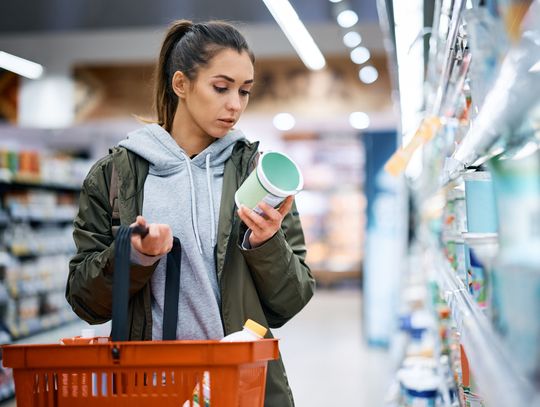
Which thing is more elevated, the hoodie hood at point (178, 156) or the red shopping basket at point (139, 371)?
the hoodie hood at point (178, 156)

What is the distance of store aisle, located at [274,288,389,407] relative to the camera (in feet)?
19.0

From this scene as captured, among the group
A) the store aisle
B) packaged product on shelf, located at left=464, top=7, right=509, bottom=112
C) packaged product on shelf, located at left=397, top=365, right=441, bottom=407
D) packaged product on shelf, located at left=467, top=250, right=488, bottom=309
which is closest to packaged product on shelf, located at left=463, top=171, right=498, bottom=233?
packaged product on shelf, located at left=467, top=250, right=488, bottom=309

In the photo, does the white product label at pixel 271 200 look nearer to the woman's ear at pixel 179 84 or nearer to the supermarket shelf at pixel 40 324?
the woman's ear at pixel 179 84

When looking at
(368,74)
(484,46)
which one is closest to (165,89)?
(484,46)

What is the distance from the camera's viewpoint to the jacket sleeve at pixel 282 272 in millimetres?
1746

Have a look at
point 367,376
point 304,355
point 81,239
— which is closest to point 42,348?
point 81,239

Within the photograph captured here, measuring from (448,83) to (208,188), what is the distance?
153 centimetres

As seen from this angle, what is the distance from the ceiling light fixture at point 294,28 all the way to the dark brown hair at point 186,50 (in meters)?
3.22

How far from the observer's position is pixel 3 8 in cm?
871

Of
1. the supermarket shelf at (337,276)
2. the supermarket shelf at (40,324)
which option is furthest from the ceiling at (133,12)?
the supermarket shelf at (337,276)

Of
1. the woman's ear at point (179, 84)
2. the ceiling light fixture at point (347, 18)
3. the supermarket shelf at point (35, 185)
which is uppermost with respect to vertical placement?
the ceiling light fixture at point (347, 18)

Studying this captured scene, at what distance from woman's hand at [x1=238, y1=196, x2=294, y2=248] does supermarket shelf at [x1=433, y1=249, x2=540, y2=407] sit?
1.49 feet

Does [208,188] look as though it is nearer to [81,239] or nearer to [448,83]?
[81,239]

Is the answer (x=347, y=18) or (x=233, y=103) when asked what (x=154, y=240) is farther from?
(x=347, y=18)
